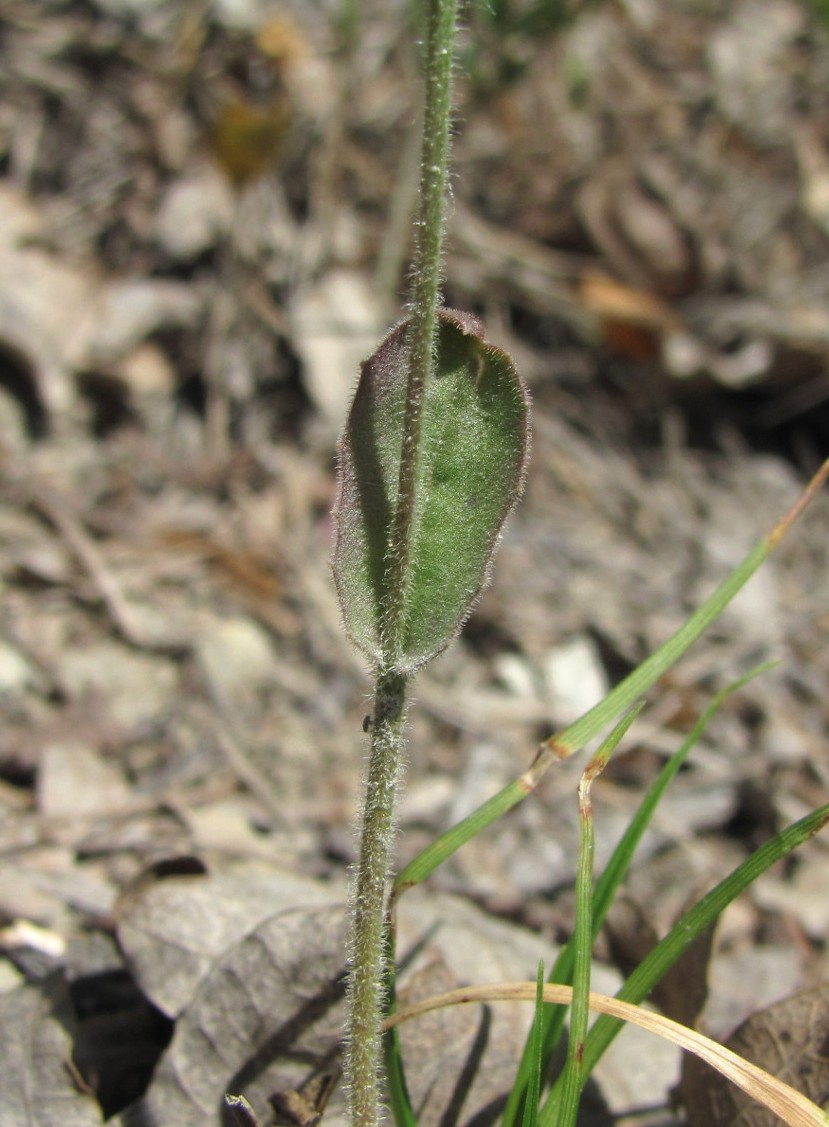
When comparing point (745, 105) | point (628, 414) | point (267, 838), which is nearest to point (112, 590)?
point (267, 838)

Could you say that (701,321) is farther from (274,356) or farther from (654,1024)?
(654,1024)

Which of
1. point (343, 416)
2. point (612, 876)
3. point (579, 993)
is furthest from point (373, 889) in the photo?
point (343, 416)

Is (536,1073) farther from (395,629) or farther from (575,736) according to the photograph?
(395,629)

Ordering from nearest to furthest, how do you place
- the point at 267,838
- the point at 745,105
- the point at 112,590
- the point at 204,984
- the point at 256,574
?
the point at 204,984 → the point at 267,838 → the point at 112,590 → the point at 256,574 → the point at 745,105

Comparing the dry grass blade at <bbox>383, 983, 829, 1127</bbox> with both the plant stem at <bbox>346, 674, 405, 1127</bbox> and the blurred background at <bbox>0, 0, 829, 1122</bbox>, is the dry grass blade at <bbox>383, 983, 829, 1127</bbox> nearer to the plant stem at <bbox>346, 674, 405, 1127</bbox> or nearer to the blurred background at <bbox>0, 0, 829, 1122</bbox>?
the plant stem at <bbox>346, 674, 405, 1127</bbox>

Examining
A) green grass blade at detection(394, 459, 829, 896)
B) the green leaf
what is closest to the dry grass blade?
green grass blade at detection(394, 459, 829, 896)
